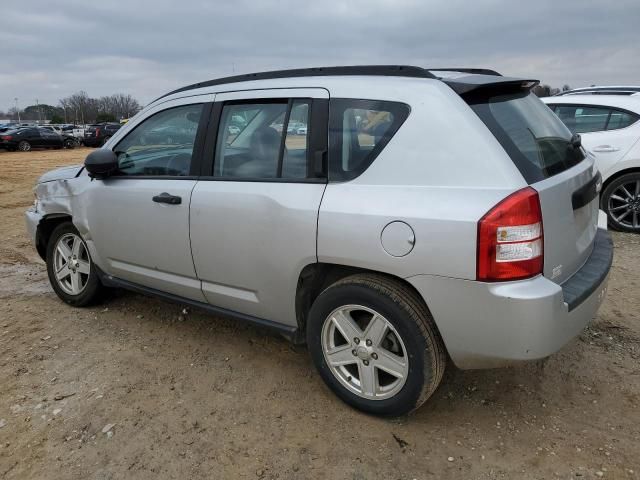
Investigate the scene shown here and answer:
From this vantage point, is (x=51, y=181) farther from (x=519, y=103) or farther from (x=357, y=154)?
(x=519, y=103)

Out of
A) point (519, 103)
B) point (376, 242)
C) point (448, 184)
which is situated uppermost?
point (519, 103)

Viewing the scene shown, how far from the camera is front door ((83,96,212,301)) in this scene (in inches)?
131

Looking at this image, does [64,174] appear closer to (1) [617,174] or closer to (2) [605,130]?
(1) [617,174]

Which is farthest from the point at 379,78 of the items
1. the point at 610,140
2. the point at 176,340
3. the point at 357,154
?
the point at 610,140

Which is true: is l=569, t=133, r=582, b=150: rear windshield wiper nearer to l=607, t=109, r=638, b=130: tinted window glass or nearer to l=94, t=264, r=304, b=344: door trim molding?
l=94, t=264, r=304, b=344: door trim molding

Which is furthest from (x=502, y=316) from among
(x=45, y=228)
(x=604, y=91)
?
(x=604, y=91)

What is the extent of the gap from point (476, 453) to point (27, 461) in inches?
84.9

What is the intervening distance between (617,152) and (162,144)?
18.2 ft

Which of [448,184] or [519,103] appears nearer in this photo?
[448,184]

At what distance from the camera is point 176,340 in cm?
380

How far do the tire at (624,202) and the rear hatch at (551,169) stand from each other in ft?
13.4

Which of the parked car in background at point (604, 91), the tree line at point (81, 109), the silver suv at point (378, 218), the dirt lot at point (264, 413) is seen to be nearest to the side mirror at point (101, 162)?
the silver suv at point (378, 218)

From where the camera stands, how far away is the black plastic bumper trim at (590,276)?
246 cm

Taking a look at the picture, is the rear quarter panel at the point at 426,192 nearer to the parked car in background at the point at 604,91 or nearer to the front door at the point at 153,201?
the front door at the point at 153,201
